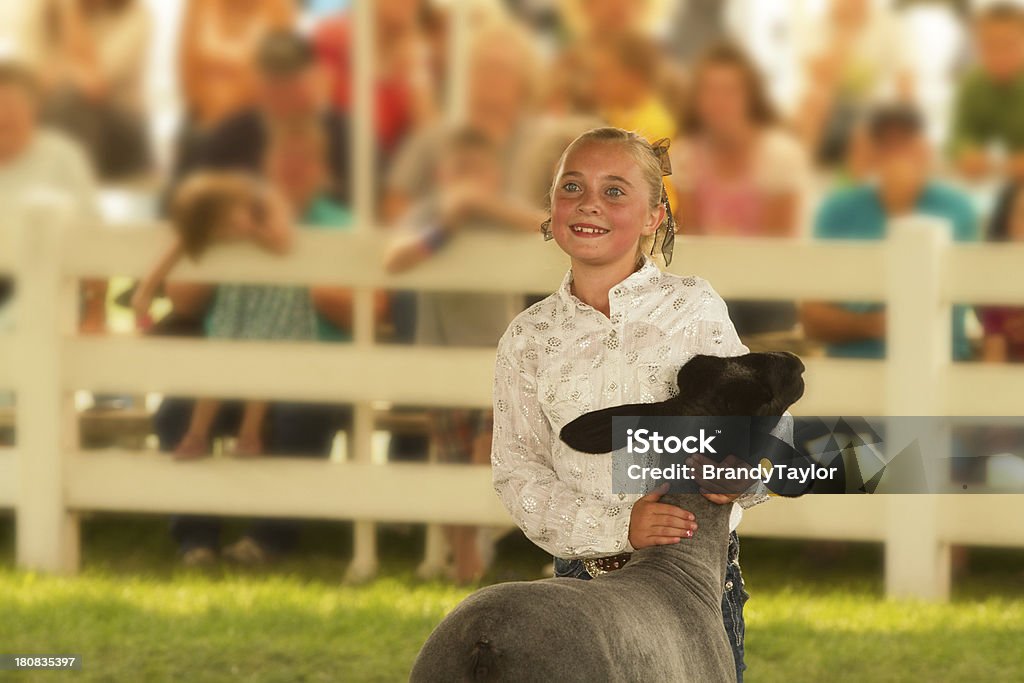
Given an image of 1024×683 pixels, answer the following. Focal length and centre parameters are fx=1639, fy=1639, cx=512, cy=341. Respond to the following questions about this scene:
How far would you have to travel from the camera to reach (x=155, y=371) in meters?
4.86

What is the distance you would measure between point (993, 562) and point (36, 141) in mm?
3308

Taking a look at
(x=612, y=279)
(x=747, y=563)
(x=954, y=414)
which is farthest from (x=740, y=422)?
(x=747, y=563)

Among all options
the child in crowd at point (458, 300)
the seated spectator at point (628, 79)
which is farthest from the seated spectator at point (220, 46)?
the seated spectator at point (628, 79)

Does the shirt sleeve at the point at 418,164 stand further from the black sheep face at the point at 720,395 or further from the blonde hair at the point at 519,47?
the black sheep face at the point at 720,395

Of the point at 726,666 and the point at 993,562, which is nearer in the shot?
the point at 726,666

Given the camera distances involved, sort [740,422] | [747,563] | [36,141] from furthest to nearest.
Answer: [36,141], [747,563], [740,422]

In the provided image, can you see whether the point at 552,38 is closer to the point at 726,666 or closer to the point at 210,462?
the point at 210,462

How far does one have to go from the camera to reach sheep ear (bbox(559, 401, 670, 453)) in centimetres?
205

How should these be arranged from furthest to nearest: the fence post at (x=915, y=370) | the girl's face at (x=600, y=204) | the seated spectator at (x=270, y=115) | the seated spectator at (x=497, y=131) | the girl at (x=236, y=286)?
the seated spectator at (x=270, y=115) < the girl at (x=236, y=286) < the seated spectator at (x=497, y=131) < the fence post at (x=915, y=370) < the girl's face at (x=600, y=204)

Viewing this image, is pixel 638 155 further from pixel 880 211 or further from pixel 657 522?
pixel 880 211

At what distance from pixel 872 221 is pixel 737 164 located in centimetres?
44

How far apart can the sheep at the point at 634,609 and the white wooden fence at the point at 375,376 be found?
219 cm

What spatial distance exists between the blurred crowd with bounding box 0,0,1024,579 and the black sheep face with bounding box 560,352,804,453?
2.34 meters

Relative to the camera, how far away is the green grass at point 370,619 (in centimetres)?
362
